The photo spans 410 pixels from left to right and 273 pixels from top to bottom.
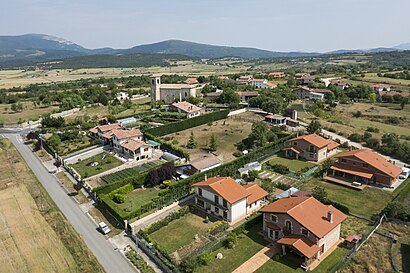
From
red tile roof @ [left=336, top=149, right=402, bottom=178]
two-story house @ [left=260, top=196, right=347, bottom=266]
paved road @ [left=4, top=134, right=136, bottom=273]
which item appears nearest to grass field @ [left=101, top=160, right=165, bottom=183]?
paved road @ [left=4, top=134, right=136, bottom=273]

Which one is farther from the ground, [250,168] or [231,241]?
[250,168]

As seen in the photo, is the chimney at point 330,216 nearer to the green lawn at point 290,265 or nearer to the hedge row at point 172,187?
the green lawn at point 290,265

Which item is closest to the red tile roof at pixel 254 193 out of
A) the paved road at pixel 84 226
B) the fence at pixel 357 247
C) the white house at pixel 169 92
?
the fence at pixel 357 247

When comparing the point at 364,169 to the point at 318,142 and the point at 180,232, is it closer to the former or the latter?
the point at 318,142

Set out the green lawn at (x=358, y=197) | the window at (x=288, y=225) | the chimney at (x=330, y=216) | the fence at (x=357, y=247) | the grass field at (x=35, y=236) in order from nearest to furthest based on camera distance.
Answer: the fence at (x=357, y=247) < the grass field at (x=35, y=236) < the chimney at (x=330, y=216) < the window at (x=288, y=225) < the green lawn at (x=358, y=197)

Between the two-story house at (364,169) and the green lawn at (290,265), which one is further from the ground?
the two-story house at (364,169)

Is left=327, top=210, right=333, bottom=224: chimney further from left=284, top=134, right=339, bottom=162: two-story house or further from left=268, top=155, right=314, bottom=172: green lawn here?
left=284, top=134, right=339, bottom=162: two-story house

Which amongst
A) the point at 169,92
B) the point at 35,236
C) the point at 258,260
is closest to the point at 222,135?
the point at 169,92
